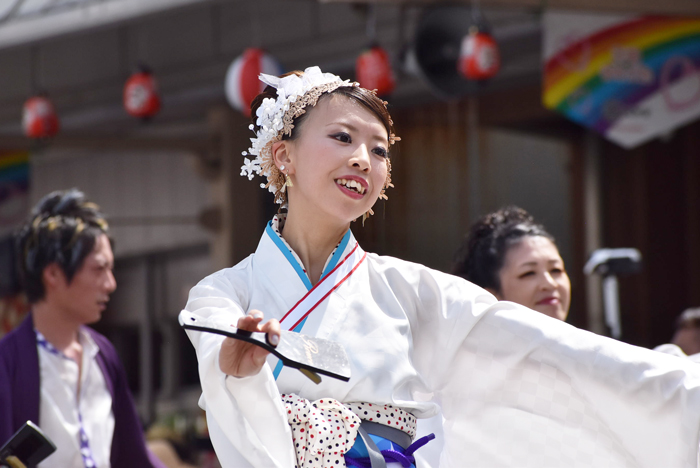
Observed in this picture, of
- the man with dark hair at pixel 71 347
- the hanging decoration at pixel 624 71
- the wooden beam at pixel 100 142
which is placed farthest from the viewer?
the wooden beam at pixel 100 142

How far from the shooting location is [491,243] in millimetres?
3273

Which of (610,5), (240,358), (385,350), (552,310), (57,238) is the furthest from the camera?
(610,5)

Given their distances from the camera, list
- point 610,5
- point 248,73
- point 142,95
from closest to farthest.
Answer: point 610,5 → point 248,73 → point 142,95

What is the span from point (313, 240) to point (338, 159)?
238 millimetres

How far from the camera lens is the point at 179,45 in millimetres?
8539

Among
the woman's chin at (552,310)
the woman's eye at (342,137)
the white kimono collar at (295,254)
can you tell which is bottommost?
the woman's chin at (552,310)

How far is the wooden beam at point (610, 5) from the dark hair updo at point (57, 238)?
62.0 inches

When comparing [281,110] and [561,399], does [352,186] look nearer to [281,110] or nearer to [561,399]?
[281,110]

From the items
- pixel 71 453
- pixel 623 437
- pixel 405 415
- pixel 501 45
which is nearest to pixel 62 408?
pixel 71 453

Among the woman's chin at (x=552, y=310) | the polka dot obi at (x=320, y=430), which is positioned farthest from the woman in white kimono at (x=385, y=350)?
the woman's chin at (x=552, y=310)

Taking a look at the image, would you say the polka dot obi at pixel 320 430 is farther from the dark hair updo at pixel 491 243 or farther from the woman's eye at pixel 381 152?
the dark hair updo at pixel 491 243

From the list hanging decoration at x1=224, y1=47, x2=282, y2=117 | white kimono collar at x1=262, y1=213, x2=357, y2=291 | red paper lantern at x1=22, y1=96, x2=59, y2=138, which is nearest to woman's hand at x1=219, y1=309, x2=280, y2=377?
white kimono collar at x1=262, y1=213, x2=357, y2=291

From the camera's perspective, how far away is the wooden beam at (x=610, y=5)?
441cm

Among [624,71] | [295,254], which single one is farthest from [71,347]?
[624,71]
